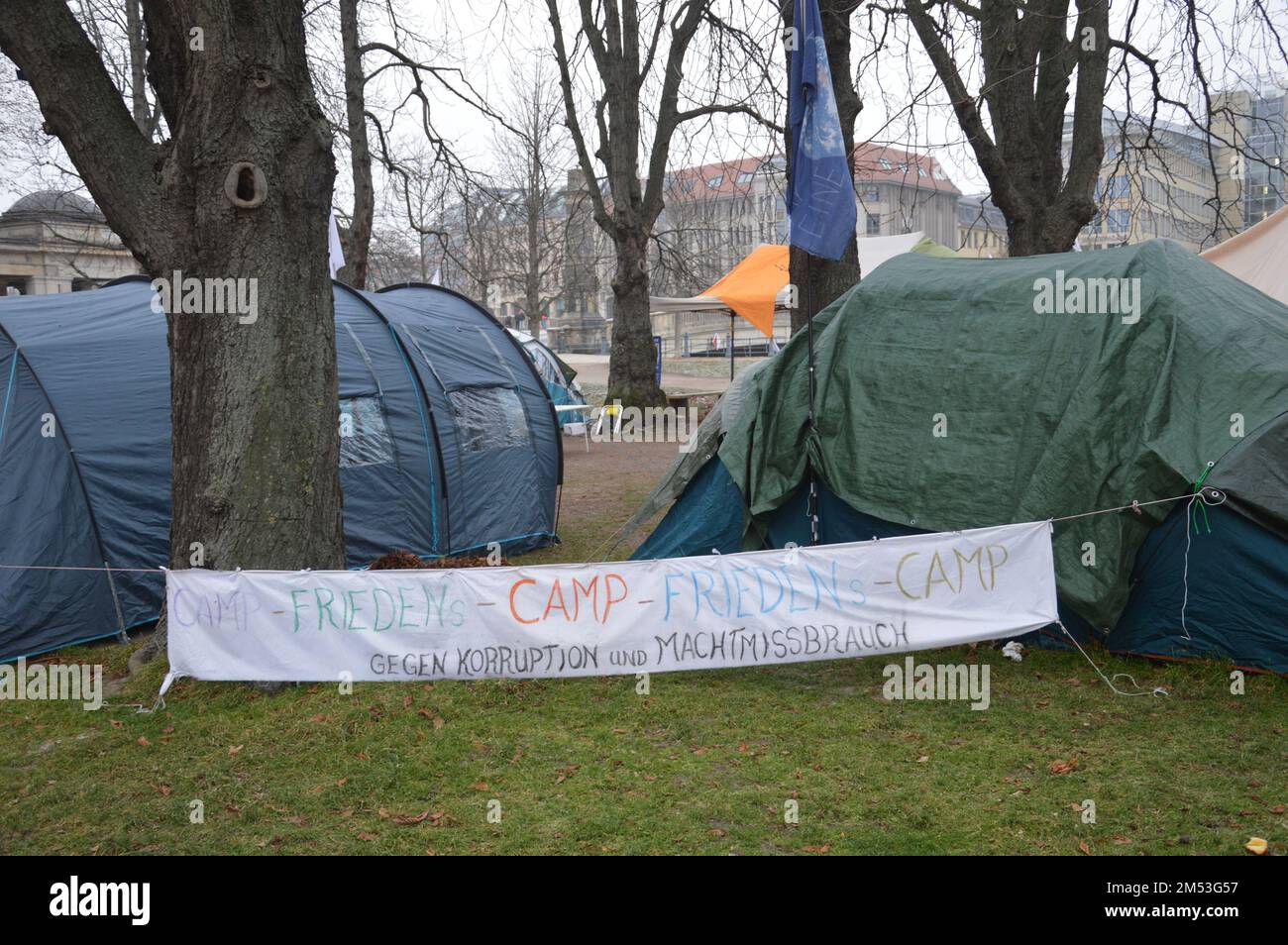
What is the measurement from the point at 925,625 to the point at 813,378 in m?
2.09

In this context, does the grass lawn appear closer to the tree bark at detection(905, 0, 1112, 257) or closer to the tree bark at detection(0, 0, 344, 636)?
the tree bark at detection(0, 0, 344, 636)

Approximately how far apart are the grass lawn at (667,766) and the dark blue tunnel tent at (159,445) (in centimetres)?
133

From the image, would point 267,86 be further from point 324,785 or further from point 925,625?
point 925,625

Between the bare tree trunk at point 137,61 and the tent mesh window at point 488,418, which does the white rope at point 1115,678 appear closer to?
the tent mesh window at point 488,418

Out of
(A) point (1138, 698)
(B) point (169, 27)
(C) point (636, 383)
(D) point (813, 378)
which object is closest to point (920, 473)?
(D) point (813, 378)

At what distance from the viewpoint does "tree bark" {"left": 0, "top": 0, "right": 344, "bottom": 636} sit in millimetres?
6141

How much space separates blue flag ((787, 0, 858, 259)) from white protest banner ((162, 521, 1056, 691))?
2453 mm

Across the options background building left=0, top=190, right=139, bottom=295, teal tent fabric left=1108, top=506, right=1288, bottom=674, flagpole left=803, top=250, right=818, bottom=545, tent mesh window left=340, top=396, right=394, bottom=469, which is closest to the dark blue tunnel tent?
tent mesh window left=340, top=396, right=394, bottom=469

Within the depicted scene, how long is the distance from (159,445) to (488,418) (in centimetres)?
344

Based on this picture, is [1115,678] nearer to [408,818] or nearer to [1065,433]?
[1065,433]

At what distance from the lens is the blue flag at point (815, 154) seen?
7.12 metres

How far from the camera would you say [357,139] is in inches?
643

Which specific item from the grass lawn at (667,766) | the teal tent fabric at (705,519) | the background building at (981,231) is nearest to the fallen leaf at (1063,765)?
the grass lawn at (667,766)

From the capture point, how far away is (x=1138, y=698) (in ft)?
19.1
